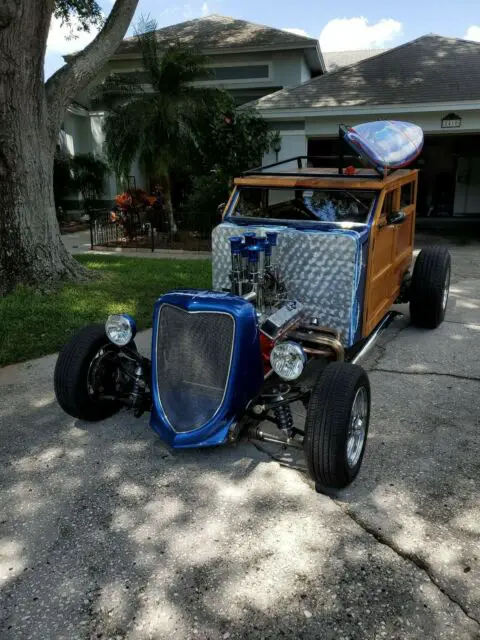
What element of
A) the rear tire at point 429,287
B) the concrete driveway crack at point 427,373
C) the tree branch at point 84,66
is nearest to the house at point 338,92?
the tree branch at point 84,66

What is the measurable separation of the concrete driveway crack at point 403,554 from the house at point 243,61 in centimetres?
1573

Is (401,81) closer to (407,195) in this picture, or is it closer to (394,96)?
(394,96)

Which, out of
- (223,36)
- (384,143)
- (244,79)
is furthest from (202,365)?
(223,36)

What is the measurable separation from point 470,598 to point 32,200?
7.74m

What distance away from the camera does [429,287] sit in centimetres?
653

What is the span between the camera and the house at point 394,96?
41.9ft

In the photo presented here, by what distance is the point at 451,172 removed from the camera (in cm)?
1989

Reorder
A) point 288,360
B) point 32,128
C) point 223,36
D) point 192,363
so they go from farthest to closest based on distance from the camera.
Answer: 1. point 223,36
2. point 32,128
3. point 192,363
4. point 288,360

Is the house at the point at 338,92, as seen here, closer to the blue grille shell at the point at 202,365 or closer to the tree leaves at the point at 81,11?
the tree leaves at the point at 81,11

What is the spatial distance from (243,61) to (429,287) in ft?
44.9

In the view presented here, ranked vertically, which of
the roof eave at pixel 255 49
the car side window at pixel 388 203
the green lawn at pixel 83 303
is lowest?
the green lawn at pixel 83 303

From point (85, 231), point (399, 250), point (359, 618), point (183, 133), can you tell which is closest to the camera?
point (359, 618)

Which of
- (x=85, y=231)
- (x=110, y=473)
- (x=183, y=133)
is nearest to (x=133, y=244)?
(x=183, y=133)

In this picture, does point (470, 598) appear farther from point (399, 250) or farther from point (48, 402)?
point (399, 250)
